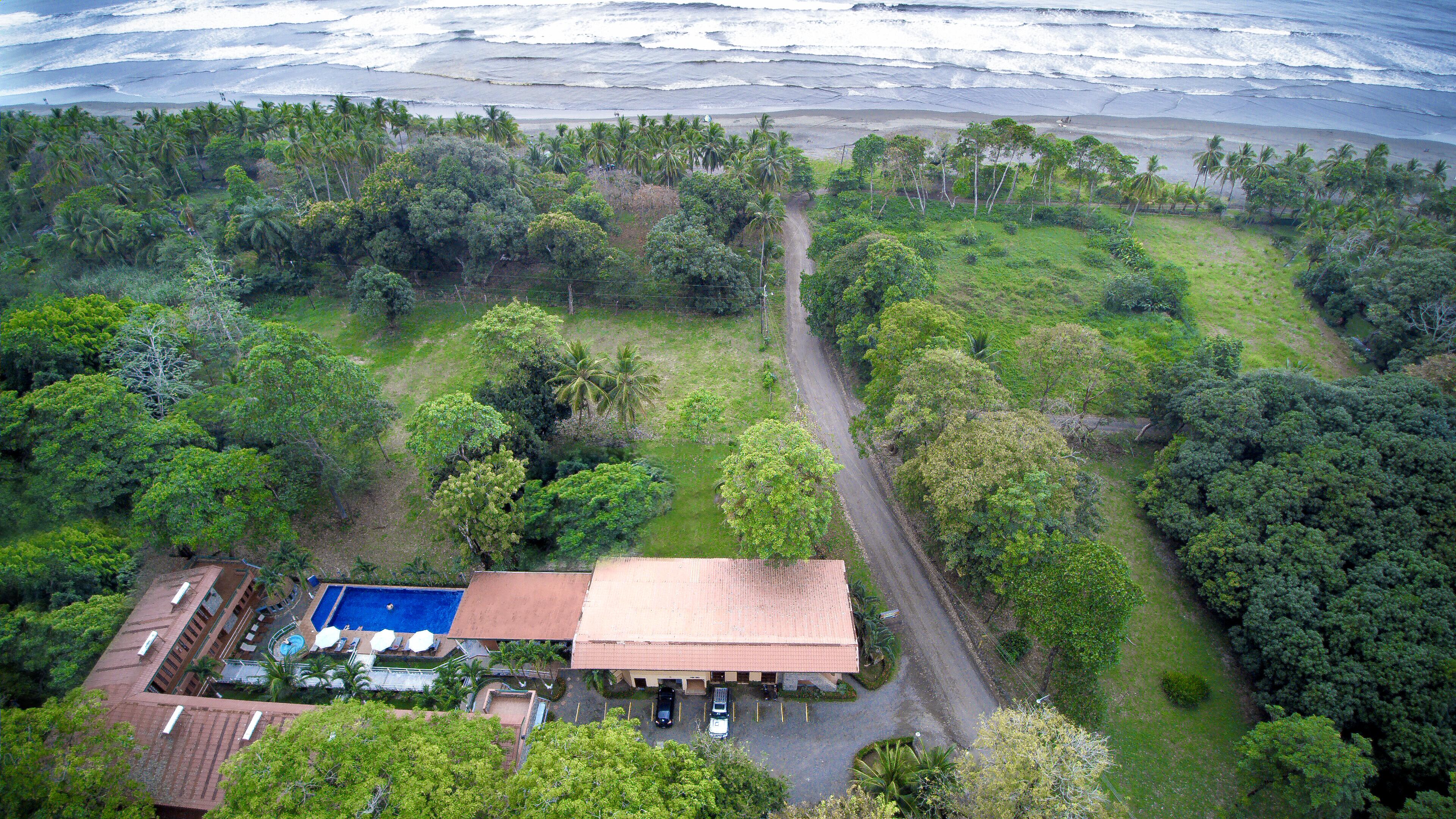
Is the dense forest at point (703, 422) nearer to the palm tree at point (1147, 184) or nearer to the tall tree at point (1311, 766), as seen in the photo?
the tall tree at point (1311, 766)

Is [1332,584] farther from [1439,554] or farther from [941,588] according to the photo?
[941,588]

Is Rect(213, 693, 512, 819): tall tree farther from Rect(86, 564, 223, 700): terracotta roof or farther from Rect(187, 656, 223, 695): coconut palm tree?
Rect(86, 564, 223, 700): terracotta roof

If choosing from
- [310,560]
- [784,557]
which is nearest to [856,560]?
[784,557]

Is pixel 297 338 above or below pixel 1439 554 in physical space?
above

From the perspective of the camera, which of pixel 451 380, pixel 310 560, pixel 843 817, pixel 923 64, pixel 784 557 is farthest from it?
pixel 923 64

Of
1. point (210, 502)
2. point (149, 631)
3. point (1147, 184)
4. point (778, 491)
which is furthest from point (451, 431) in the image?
point (1147, 184)

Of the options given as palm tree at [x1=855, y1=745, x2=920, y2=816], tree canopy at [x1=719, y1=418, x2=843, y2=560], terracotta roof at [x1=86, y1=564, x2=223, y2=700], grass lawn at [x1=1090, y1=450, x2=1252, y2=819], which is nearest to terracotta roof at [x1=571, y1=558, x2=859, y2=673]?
tree canopy at [x1=719, y1=418, x2=843, y2=560]

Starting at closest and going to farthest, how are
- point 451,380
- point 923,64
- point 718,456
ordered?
point 718,456, point 451,380, point 923,64
